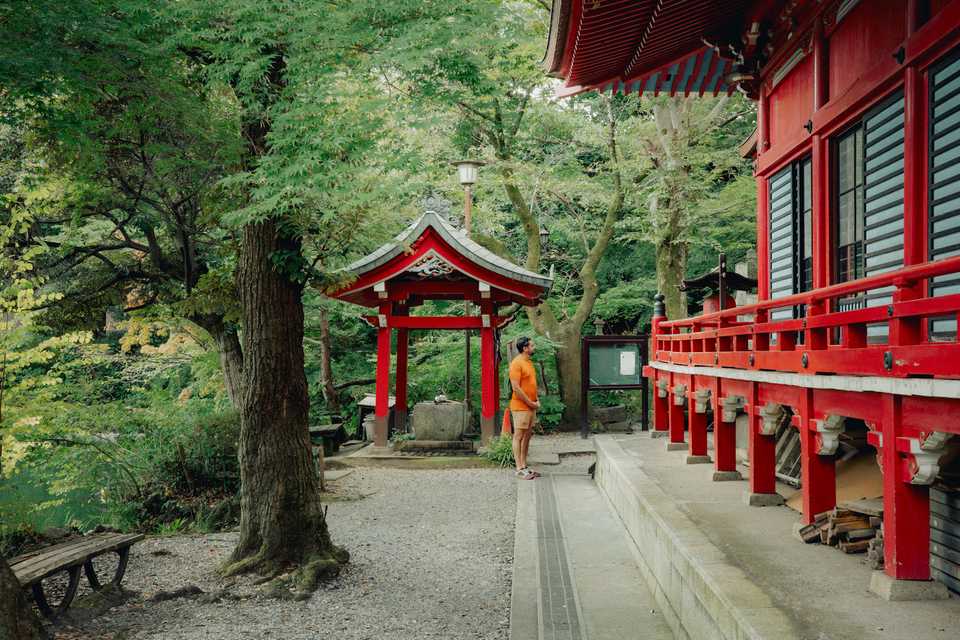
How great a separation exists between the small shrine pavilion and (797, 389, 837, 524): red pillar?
918cm

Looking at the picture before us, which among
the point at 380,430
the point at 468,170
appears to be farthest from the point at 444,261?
the point at 380,430

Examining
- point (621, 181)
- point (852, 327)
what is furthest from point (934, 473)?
point (621, 181)

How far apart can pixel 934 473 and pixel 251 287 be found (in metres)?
5.30

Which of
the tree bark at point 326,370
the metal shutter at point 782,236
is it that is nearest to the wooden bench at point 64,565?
the metal shutter at point 782,236

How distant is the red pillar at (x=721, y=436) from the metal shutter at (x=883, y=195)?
142 centimetres

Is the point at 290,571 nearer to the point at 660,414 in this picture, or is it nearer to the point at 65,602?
the point at 65,602

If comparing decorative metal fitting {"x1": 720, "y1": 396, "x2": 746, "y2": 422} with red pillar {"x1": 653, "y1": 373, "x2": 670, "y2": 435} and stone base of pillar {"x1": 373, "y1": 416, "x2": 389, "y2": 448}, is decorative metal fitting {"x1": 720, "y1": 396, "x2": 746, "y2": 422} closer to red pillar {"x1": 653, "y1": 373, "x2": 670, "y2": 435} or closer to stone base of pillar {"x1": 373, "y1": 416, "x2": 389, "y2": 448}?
red pillar {"x1": 653, "y1": 373, "x2": 670, "y2": 435}

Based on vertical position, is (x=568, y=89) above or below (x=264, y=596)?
above

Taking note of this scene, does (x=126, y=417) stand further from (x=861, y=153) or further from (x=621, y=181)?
(x=621, y=181)

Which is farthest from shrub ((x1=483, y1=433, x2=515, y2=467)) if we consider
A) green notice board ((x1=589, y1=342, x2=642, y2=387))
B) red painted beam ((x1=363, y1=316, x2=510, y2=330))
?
green notice board ((x1=589, y1=342, x2=642, y2=387))

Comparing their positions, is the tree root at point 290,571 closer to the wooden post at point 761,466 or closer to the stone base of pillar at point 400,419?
the wooden post at point 761,466

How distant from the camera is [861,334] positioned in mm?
4098

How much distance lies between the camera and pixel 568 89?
855 cm

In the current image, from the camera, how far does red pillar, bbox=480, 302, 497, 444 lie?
14344 mm
